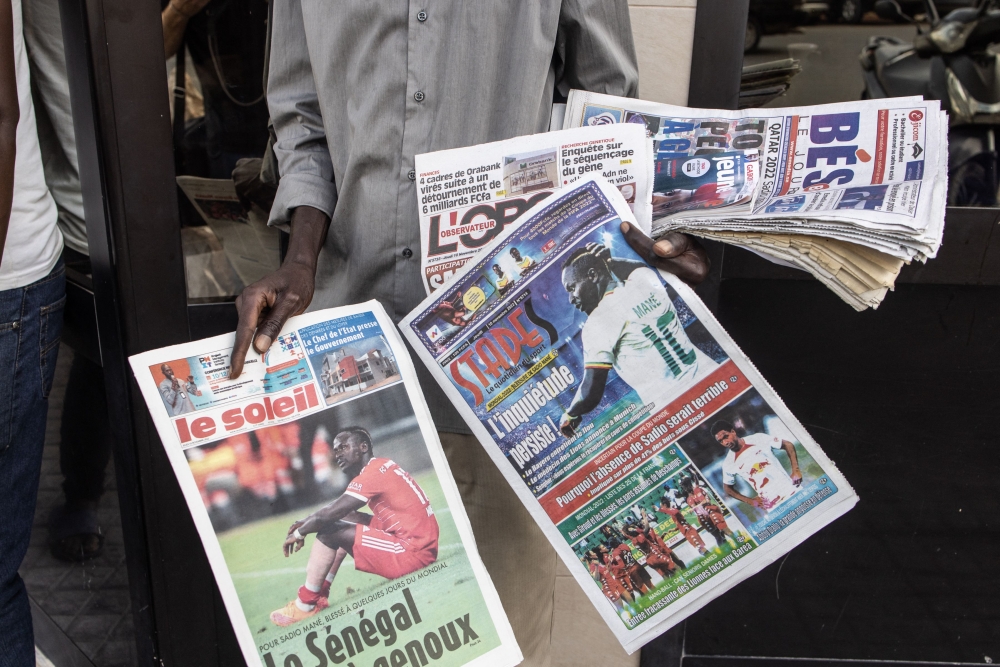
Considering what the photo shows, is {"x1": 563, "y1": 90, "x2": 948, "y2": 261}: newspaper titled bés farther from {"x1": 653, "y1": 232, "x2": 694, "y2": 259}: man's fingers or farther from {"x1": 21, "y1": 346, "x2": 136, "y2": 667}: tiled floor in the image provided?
{"x1": 21, "y1": 346, "x2": 136, "y2": 667}: tiled floor

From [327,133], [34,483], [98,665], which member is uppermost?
[327,133]

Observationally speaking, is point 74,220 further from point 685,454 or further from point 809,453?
point 809,453

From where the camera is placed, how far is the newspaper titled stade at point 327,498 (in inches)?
34.8

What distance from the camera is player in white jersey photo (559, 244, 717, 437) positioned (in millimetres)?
931

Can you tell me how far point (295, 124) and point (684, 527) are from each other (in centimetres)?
85

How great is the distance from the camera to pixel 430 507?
3.15 feet

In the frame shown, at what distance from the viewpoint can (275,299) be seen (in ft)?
3.19

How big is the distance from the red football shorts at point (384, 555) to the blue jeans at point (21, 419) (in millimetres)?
809

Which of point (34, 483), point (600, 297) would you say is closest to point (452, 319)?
point (600, 297)

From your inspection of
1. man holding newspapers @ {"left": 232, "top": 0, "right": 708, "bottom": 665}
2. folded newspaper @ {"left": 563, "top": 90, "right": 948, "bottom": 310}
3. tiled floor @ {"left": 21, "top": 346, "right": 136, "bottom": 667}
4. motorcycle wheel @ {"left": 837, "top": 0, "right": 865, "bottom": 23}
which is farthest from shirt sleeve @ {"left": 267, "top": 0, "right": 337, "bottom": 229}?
motorcycle wheel @ {"left": 837, "top": 0, "right": 865, "bottom": 23}

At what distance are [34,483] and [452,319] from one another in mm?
985

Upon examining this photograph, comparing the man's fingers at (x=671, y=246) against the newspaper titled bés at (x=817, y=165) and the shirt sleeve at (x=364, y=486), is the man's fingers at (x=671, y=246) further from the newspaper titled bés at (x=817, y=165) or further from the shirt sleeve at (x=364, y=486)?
the shirt sleeve at (x=364, y=486)

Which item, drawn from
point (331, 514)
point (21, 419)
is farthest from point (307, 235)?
point (21, 419)

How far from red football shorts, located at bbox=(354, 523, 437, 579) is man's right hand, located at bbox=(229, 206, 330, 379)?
26cm
